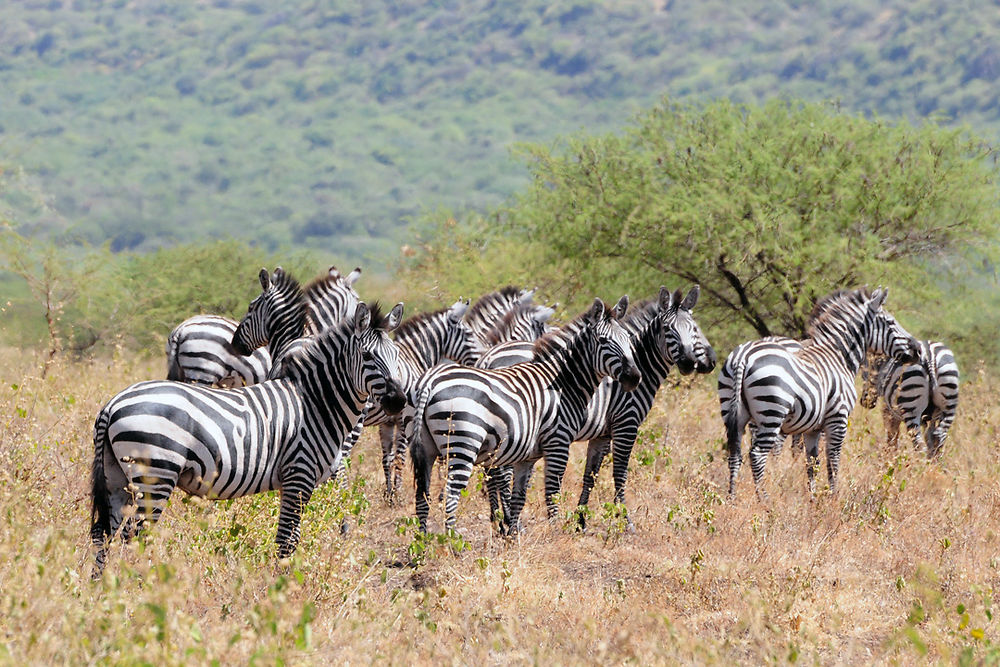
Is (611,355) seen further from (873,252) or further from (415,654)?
(873,252)

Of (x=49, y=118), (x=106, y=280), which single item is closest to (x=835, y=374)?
(x=106, y=280)

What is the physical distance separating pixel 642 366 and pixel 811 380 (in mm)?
1524

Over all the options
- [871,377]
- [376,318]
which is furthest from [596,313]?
[871,377]

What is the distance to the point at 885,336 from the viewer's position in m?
10.2

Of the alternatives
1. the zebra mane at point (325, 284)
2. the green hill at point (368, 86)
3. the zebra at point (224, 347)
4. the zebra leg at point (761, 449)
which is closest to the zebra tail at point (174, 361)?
the zebra at point (224, 347)

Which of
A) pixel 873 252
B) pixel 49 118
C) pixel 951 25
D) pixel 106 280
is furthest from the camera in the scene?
pixel 49 118

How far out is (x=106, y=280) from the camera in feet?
74.1

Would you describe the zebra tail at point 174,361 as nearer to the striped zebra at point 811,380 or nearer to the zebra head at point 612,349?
the zebra head at point 612,349

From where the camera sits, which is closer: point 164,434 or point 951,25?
point 164,434

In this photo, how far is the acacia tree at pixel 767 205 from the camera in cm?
1549

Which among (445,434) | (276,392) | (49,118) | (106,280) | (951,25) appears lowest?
(49,118)

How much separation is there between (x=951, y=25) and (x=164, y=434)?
129009 millimetres

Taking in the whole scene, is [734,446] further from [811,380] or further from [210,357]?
[210,357]

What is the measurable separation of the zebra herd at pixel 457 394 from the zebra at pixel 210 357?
0.05ft
